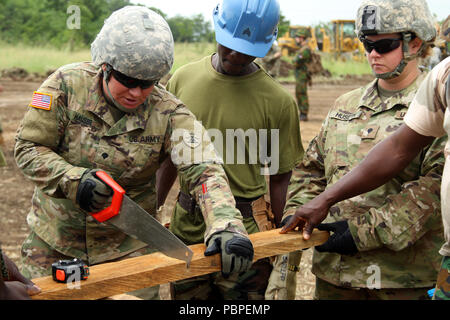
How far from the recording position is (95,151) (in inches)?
123

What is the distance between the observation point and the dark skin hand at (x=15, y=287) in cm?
206

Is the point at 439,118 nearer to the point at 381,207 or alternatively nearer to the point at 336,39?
the point at 381,207

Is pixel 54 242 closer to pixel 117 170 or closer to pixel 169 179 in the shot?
pixel 117 170

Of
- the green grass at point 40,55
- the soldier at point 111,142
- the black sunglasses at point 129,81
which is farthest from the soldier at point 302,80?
the black sunglasses at point 129,81

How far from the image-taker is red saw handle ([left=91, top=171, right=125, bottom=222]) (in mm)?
2598

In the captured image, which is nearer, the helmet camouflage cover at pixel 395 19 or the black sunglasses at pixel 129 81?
the black sunglasses at pixel 129 81

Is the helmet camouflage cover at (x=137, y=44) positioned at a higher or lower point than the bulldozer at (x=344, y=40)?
higher

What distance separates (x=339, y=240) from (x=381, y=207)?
0.29m

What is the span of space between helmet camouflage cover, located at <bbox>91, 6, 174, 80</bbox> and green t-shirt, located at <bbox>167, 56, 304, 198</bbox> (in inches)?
26.8

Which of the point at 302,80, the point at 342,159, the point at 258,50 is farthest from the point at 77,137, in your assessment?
the point at 302,80

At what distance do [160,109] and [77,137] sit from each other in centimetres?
47

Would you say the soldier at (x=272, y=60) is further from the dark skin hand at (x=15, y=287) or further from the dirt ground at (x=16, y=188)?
the dark skin hand at (x=15, y=287)

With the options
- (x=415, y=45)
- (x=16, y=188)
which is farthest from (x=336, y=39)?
(x=415, y=45)

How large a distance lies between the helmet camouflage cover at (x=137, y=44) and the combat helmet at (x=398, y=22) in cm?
109
